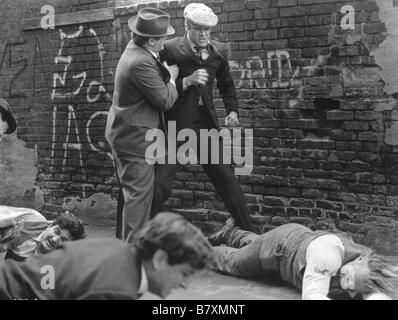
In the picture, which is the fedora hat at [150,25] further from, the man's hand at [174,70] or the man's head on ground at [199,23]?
the man's hand at [174,70]

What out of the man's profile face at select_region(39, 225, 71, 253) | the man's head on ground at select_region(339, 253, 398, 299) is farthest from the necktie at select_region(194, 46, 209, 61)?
the man's head on ground at select_region(339, 253, 398, 299)

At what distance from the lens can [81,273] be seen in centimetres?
242

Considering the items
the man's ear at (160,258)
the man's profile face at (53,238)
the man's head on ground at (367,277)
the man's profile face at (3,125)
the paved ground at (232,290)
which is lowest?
the paved ground at (232,290)

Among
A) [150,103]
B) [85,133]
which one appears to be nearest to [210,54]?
[150,103]

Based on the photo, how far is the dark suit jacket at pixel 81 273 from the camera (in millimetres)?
2377

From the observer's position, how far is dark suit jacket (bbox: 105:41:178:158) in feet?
15.8

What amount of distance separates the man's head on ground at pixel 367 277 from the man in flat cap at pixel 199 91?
1540mm

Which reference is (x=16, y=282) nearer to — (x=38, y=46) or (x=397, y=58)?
(x=397, y=58)

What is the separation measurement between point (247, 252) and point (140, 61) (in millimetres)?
1668

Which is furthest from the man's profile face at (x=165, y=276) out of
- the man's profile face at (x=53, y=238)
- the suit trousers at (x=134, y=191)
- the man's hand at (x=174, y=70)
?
the man's hand at (x=174, y=70)

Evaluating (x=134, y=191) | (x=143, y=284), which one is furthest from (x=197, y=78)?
(x=143, y=284)

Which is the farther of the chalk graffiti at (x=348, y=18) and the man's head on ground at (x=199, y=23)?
the chalk graffiti at (x=348, y=18)

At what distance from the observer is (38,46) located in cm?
754

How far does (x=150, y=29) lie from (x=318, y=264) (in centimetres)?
220
